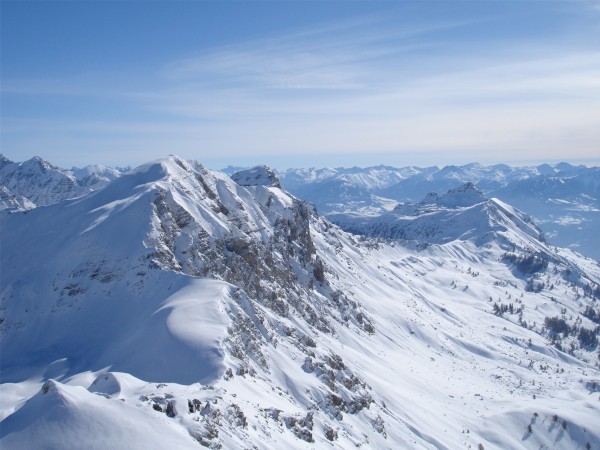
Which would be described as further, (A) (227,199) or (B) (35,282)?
(A) (227,199)

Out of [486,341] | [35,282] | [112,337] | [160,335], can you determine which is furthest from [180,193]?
[486,341]

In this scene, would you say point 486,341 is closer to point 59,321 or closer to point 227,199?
point 227,199

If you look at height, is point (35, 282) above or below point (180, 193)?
below

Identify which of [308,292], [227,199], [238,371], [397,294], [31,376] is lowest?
[397,294]

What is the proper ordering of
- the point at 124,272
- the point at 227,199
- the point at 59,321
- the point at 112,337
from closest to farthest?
the point at 112,337 → the point at 59,321 → the point at 124,272 → the point at 227,199

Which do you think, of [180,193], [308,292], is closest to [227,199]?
[180,193]

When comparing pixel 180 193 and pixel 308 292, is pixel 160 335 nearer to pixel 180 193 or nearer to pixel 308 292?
pixel 180 193

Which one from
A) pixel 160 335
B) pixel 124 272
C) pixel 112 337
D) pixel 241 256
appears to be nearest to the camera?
pixel 160 335
